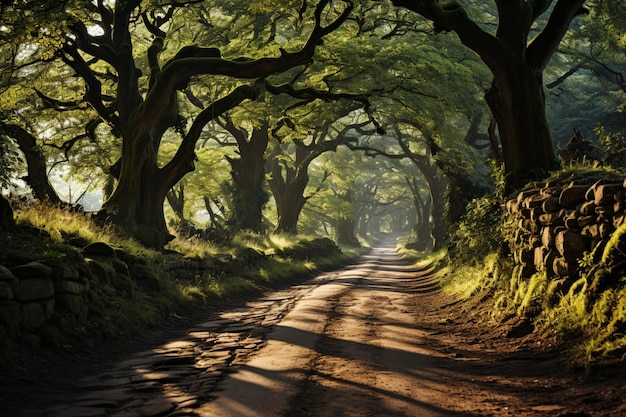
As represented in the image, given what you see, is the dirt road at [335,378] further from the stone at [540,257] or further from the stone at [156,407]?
the stone at [540,257]

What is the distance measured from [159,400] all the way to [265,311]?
6733mm

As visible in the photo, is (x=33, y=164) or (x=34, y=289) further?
(x=33, y=164)

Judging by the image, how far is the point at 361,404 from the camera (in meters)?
5.22

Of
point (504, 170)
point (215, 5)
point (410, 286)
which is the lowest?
point (410, 286)

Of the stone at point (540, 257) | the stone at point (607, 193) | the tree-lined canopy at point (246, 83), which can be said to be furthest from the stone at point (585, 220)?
the tree-lined canopy at point (246, 83)

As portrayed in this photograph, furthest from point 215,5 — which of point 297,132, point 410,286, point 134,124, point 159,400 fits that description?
point 159,400

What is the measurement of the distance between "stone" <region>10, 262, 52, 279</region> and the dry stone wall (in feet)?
23.2

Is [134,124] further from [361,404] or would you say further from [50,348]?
[361,404]

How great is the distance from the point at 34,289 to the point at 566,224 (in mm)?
7312

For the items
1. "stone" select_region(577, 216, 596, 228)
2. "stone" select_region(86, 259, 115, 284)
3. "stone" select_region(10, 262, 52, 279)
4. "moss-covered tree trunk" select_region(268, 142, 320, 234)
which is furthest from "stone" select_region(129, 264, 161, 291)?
"moss-covered tree trunk" select_region(268, 142, 320, 234)

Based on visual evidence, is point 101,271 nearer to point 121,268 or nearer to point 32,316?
point 121,268

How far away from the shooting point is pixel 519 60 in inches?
505

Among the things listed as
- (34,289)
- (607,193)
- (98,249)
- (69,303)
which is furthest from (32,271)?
(607,193)

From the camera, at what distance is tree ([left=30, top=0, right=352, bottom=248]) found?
Answer: 15.6 metres
